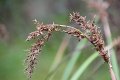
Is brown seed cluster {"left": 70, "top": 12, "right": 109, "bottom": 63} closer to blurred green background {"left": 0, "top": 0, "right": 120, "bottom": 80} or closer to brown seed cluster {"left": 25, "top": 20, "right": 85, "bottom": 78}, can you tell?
brown seed cluster {"left": 25, "top": 20, "right": 85, "bottom": 78}

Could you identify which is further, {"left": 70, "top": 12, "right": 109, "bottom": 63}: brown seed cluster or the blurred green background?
the blurred green background

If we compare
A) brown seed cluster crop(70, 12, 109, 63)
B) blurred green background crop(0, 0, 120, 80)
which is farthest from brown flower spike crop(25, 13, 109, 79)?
blurred green background crop(0, 0, 120, 80)

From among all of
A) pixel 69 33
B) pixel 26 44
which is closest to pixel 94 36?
pixel 69 33

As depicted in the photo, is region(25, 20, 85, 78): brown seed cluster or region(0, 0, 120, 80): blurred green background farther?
region(0, 0, 120, 80): blurred green background

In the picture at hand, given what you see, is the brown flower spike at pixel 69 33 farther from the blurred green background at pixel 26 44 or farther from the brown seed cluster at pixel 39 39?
the blurred green background at pixel 26 44

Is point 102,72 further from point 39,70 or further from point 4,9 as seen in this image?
point 4,9

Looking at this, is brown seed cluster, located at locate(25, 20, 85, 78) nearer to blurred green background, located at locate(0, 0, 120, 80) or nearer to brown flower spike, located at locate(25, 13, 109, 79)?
brown flower spike, located at locate(25, 13, 109, 79)

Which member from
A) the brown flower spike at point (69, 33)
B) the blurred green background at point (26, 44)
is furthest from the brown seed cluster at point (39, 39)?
the blurred green background at point (26, 44)

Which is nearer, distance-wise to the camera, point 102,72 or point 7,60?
point 102,72

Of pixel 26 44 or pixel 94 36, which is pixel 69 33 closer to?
pixel 94 36

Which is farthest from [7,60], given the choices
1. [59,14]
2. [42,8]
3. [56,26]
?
[56,26]

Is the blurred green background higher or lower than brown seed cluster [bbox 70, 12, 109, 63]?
higher
